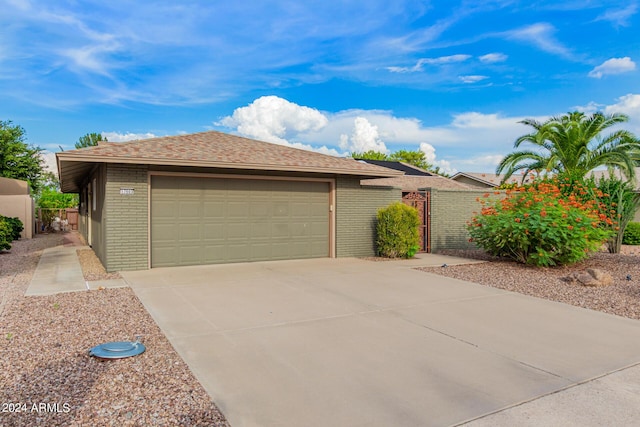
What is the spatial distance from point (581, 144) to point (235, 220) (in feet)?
38.9

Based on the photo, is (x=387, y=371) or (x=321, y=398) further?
(x=387, y=371)

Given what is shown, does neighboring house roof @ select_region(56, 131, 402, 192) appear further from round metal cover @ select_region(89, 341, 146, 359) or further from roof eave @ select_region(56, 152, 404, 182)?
round metal cover @ select_region(89, 341, 146, 359)

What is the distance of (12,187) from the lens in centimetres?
2459

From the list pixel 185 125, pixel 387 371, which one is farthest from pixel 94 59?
pixel 387 371

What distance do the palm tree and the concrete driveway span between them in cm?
918

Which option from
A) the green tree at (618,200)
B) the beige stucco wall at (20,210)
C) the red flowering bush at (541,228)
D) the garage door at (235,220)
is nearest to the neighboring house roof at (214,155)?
the garage door at (235,220)

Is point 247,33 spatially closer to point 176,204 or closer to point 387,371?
point 176,204

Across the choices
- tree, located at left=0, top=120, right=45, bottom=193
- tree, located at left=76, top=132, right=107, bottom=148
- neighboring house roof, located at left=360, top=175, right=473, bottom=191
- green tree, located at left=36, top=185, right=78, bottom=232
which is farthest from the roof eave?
tree, located at left=76, top=132, right=107, bottom=148

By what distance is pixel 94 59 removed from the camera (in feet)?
48.3

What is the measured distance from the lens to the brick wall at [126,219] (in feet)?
30.4

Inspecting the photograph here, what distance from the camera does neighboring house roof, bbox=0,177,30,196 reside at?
2359cm

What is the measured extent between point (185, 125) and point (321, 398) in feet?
69.1

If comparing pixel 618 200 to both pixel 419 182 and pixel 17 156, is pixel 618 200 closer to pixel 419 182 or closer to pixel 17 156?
pixel 419 182

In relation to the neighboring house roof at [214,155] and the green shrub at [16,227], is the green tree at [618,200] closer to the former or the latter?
the neighboring house roof at [214,155]
